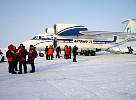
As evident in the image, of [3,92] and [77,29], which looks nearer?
[3,92]

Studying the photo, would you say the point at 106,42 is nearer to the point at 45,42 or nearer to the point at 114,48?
the point at 114,48

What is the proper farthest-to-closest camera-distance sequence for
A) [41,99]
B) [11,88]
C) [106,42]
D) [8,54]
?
[106,42] → [8,54] → [11,88] → [41,99]

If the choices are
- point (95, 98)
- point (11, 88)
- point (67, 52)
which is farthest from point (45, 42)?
point (95, 98)

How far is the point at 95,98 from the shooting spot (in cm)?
733

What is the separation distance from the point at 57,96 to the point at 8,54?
748 centimetres

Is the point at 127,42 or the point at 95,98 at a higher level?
the point at 127,42

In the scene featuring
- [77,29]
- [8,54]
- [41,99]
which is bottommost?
[41,99]

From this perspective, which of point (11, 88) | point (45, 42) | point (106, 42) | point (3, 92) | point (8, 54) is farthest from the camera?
point (106, 42)

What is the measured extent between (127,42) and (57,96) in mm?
30935

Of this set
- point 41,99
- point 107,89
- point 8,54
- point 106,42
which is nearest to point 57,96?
point 41,99

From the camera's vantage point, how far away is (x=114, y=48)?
123 feet

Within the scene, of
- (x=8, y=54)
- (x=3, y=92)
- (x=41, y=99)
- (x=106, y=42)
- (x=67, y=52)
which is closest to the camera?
(x=41, y=99)

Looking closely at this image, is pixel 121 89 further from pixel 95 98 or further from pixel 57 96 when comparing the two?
pixel 57 96

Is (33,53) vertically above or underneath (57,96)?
above
